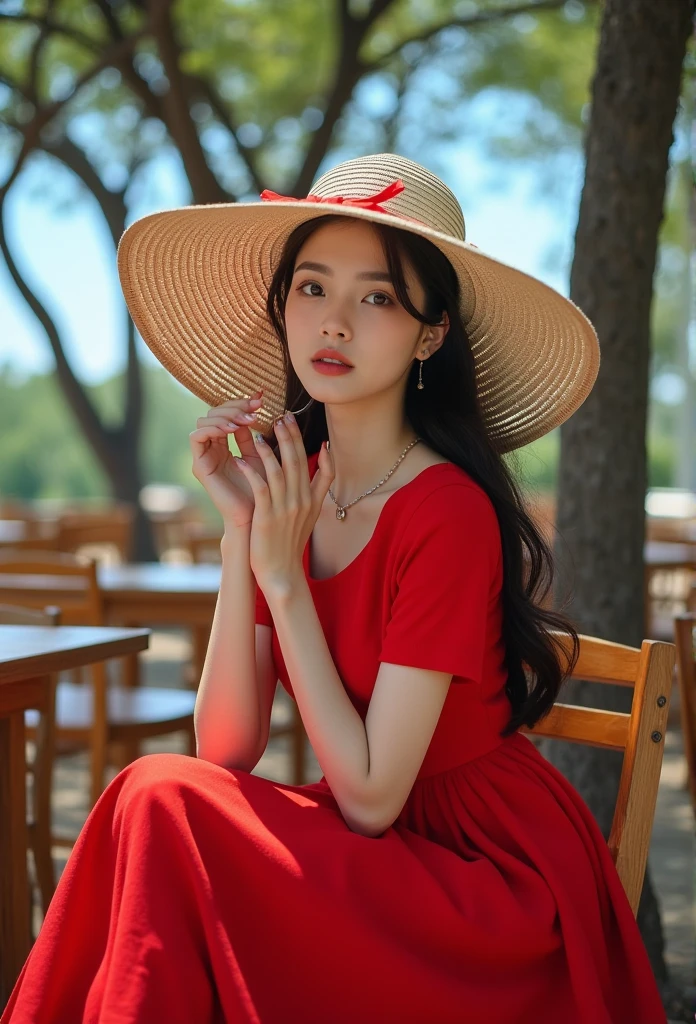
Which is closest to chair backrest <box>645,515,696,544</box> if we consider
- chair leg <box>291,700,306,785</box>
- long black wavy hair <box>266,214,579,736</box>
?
chair leg <box>291,700,306,785</box>

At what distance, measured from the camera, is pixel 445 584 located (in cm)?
168

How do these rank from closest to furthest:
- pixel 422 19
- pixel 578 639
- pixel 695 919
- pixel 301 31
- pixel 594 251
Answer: pixel 578 639 < pixel 594 251 < pixel 695 919 < pixel 301 31 < pixel 422 19

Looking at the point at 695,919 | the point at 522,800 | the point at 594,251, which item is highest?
the point at 594,251

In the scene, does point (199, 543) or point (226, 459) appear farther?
point (199, 543)

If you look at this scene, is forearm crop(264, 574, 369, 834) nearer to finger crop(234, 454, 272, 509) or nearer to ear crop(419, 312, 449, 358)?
finger crop(234, 454, 272, 509)

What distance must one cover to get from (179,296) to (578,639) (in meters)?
0.95

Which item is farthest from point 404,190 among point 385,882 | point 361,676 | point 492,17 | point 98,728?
point 492,17

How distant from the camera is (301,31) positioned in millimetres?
9023

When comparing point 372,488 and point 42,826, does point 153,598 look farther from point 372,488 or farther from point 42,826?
point 372,488

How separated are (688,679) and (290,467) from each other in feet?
4.18

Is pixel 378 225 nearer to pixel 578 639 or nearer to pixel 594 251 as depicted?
pixel 578 639

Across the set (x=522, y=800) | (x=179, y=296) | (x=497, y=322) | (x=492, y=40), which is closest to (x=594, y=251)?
(x=497, y=322)

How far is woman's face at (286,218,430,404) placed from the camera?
1.83 metres

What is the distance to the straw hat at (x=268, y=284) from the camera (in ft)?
6.07
